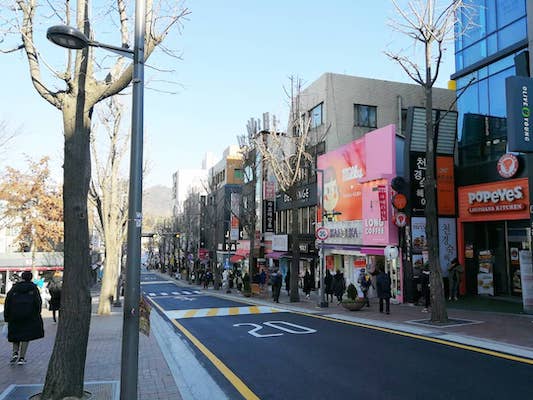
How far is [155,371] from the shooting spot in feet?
27.5

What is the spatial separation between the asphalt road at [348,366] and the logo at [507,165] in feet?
31.0

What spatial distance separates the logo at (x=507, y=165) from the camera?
1809 centimetres

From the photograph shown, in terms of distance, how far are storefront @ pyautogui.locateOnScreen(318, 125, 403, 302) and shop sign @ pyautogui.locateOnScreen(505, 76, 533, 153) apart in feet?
24.7

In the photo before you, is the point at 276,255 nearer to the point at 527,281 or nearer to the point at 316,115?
the point at 316,115

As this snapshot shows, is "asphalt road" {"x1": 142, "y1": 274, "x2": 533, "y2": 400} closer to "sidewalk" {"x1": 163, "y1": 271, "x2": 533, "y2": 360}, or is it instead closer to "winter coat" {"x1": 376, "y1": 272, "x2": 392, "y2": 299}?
"sidewalk" {"x1": 163, "y1": 271, "x2": 533, "y2": 360}

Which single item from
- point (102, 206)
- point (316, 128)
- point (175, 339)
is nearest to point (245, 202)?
point (316, 128)

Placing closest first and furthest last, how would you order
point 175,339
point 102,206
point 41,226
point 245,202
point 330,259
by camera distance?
point 175,339, point 102,206, point 330,259, point 41,226, point 245,202

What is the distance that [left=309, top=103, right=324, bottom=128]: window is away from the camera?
33062 mm

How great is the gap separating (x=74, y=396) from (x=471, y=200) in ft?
61.7

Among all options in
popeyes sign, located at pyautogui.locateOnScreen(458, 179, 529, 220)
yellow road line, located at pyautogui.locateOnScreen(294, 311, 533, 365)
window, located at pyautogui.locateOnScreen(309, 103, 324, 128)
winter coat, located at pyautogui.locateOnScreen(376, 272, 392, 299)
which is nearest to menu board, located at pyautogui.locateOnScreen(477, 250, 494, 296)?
popeyes sign, located at pyautogui.locateOnScreen(458, 179, 529, 220)

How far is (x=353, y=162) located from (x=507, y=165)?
9.07 meters

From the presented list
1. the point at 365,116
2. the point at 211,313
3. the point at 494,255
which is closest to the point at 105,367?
the point at 211,313

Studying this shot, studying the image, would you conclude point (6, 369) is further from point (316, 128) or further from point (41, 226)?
point (41, 226)

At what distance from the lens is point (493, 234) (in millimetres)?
21031
